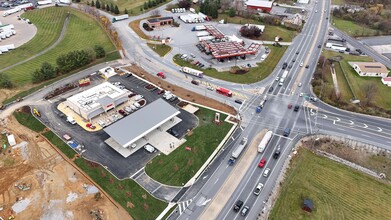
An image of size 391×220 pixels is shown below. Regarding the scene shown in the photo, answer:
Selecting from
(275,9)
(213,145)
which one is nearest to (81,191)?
(213,145)

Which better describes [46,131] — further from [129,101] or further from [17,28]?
[17,28]

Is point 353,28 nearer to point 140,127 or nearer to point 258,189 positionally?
point 258,189

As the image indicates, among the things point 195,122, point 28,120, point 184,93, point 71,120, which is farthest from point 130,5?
point 195,122

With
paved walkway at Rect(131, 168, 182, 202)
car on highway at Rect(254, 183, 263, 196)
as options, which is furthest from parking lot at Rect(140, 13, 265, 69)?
paved walkway at Rect(131, 168, 182, 202)

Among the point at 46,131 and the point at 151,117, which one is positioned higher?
the point at 151,117

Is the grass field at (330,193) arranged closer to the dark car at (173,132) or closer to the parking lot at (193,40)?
the dark car at (173,132)

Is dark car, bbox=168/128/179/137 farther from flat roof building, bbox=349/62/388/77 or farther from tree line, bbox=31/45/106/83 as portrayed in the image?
flat roof building, bbox=349/62/388/77
